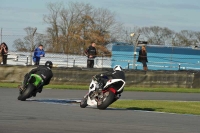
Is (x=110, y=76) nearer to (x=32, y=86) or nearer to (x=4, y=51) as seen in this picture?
(x=32, y=86)

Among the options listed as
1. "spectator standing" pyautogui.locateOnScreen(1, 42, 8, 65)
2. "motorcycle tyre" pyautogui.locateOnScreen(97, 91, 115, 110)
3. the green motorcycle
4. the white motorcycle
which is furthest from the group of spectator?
"motorcycle tyre" pyautogui.locateOnScreen(97, 91, 115, 110)

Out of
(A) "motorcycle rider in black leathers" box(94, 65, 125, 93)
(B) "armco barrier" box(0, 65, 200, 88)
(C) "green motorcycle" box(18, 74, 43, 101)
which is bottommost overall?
(B) "armco barrier" box(0, 65, 200, 88)

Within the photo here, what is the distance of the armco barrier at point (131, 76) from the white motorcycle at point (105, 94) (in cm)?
1030

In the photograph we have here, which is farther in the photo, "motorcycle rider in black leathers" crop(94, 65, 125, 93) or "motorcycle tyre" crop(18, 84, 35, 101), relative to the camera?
"motorcycle tyre" crop(18, 84, 35, 101)

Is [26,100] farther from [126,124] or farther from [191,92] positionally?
[191,92]

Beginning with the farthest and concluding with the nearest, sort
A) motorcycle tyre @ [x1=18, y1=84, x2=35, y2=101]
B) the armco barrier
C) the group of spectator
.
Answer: the group of spectator < the armco barrier < motorcycle tyre @ [x1=18, y1=84, x2=35, y2=101]

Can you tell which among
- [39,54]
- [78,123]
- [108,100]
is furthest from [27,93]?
[39,54]

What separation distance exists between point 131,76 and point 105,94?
1204cm

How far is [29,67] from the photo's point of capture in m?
24.8

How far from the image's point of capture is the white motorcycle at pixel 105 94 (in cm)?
1371

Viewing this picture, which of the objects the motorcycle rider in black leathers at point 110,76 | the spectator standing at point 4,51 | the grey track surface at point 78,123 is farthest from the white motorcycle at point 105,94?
the spectator standing at point 4,51

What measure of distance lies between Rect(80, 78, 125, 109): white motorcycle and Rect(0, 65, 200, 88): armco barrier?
10298mm

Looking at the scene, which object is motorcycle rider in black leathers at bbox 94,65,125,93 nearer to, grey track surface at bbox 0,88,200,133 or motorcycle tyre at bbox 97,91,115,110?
motorcycle tyre at bbox 97,91,115,110

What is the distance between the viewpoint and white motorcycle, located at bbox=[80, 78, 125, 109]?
13711mm
